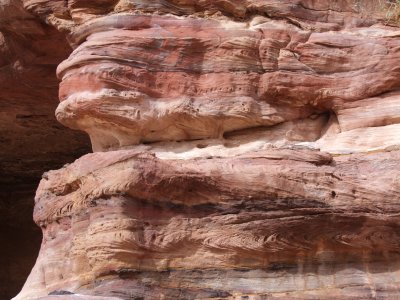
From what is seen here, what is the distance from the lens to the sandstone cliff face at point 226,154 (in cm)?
491

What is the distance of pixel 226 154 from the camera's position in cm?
550

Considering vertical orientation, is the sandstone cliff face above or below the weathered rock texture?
below

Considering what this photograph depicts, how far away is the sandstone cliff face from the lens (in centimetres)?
491

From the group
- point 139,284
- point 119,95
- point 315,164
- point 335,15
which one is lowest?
point 139,284

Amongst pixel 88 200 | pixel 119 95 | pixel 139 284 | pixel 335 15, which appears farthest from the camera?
pixel 335 15

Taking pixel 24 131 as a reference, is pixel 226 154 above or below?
below

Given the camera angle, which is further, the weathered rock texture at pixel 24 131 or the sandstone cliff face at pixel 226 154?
the weathered rock texture at pixel 24 131

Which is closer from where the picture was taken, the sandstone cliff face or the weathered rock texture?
the sandstone cliff face

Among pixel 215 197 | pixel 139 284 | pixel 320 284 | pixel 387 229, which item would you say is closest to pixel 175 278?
pixel 139 284

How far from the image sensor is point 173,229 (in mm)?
4961

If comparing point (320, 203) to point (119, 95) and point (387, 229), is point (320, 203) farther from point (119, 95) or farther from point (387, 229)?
point (119, 95)

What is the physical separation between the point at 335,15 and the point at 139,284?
7.91 ft

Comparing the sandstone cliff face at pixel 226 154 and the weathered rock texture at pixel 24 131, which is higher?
the weathered rock texture at pixel 24 131

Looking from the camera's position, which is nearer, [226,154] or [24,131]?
[226,154]
